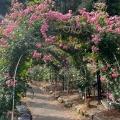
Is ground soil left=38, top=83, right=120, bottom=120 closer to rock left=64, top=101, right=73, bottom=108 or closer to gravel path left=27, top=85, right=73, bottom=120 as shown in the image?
rock left=64, top=101, right=73, bottom=108

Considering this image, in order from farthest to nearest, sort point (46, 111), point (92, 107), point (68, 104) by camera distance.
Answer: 1. point (68, 104)
2. point (46, 111)
3. point (92, 107)

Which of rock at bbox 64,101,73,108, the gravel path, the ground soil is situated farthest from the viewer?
rock at bbox 64,101,73,108

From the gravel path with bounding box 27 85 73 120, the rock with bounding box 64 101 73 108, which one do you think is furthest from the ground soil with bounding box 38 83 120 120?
the gravel path with bounding box 27 85 73 120

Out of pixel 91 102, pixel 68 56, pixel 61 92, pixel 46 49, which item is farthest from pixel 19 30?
pixel 61 92

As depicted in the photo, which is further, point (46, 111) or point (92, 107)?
point (46, 111)

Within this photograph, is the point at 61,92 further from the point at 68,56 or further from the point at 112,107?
the point at 68,56

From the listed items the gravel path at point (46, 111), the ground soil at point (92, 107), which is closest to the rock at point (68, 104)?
the ground soil at point (92, 107)

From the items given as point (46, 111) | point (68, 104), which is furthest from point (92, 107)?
point (46, 111)

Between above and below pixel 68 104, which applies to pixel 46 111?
below

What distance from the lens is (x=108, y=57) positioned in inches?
300

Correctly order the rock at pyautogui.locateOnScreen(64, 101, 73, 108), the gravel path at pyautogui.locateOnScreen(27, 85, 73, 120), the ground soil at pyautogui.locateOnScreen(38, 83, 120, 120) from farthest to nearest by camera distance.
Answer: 1. the rock at pyautogui.locateOnScreen(64, 101, 73, 108)
2. the gravel path at pyautogui.locateOnScreen(27, 85, 73, 120)
3. the ground soil at pyautogui.locateOnScreen(38, 83, 120, 120)

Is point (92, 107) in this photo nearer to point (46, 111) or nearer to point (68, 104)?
point (68, 104)

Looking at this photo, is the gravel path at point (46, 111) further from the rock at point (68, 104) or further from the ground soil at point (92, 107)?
the ground soil at point (92, 107)

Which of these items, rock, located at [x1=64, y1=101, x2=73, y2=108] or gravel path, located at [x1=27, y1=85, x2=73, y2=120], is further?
rock, located at [x1=64, y1=101, x2=73, y2=108]
